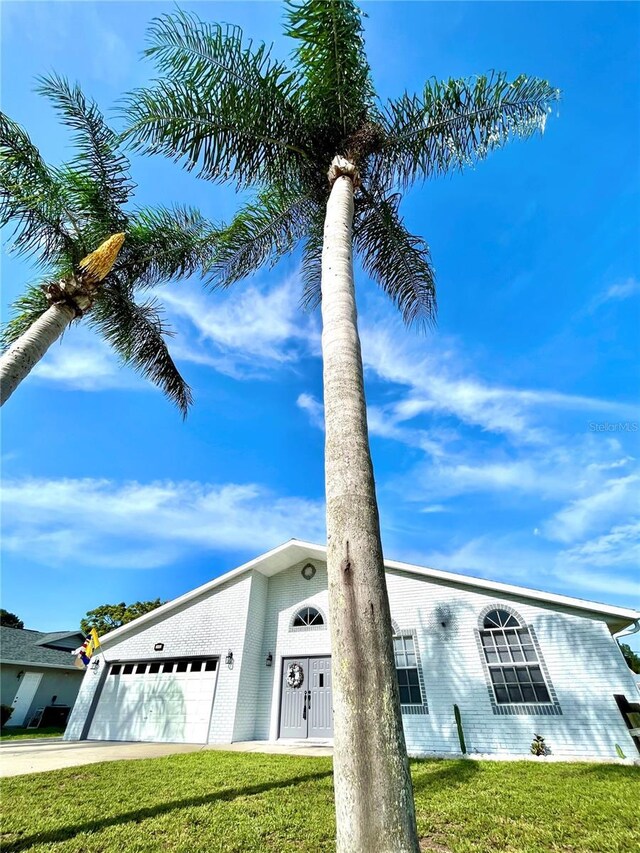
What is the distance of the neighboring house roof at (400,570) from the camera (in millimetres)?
9727

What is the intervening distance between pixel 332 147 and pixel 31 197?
569 centimetres

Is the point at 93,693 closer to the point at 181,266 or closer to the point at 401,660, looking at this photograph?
the point at 401,660

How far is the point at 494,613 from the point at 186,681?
10422mm

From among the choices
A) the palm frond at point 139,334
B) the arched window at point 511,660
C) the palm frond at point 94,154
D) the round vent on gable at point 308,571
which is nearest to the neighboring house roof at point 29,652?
the round vent on gable at point 308,571

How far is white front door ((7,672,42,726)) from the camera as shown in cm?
1859

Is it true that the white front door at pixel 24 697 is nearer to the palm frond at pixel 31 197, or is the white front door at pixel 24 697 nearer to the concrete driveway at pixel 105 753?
the concrete driveway at pixel 105 753

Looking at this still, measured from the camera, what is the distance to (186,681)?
1317cm

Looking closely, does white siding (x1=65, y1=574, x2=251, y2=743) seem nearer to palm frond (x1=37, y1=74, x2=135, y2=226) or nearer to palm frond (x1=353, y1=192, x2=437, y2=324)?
palm frond (x1=353, y1=192, x2=437, y2=324)

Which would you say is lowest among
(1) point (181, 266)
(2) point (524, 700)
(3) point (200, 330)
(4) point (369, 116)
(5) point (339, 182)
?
(2) point (524, 700)

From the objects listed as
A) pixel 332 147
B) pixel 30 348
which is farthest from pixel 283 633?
pixel 332 147

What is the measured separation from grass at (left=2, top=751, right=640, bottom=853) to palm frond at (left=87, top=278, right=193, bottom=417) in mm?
7993

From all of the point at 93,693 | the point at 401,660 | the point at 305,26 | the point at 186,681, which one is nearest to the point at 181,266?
the point at 305,26

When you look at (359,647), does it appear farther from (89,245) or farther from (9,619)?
(9,619)

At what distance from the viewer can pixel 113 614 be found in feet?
98.6
